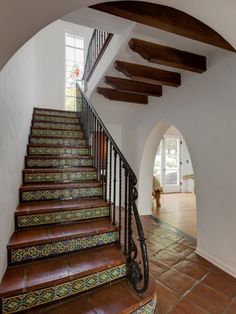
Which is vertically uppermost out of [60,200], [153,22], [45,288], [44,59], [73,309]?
[44,59]

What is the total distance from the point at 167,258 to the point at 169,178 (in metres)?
5.72

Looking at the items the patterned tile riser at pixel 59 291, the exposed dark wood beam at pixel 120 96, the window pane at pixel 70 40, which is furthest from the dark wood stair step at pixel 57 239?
the window pane at pixel 70 40

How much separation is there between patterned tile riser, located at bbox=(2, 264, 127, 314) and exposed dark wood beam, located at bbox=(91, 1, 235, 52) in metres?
2.11

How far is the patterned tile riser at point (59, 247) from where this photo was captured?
1.69 m

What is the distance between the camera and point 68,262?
1.73 meters

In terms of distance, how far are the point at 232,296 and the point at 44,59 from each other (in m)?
6.70

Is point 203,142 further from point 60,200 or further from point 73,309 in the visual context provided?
point 73,309

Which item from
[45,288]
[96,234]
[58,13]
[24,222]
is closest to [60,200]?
[24,222]

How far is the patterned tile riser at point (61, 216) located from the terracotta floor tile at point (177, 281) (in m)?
0.91

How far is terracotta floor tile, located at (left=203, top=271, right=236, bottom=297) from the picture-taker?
200 cm

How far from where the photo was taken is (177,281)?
2.11 metres

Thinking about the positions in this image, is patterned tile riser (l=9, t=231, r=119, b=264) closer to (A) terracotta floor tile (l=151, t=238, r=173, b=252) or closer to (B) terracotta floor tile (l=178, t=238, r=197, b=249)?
(A) terracotta floor tile (l=151, t=238, r=173, b=252)

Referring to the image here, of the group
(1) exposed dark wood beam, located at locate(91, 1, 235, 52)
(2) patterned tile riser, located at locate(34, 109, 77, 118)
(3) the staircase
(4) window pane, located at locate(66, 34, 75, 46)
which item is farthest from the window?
(1) exposed dark wood beam, located at locate(91, 1, 235, 52)

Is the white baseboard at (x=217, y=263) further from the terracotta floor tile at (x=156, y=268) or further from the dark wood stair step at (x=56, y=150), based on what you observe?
the dark wood stair step at (x=56, y=150)
